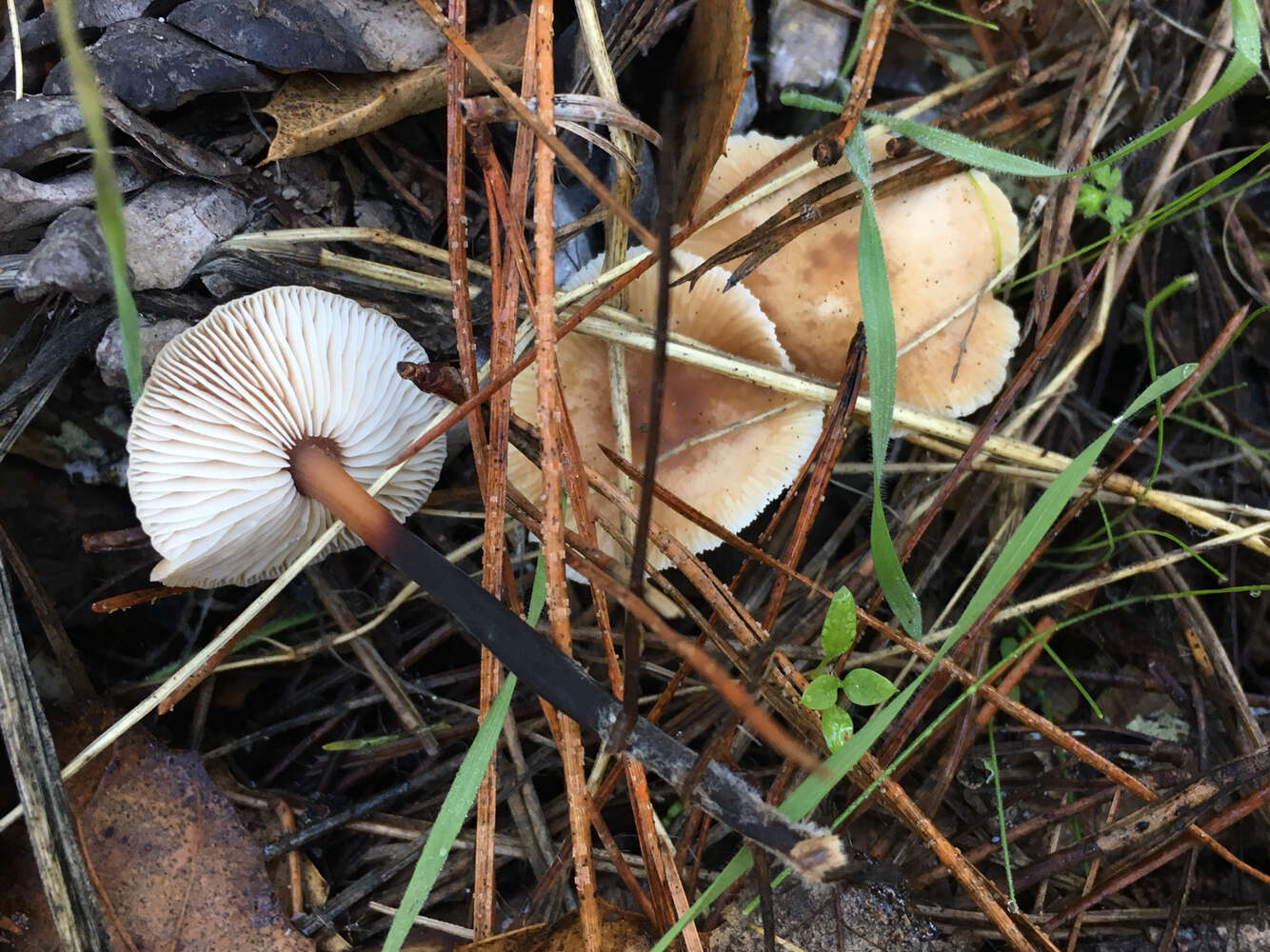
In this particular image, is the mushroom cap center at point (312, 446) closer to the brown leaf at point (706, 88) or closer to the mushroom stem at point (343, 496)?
the mushroom stem at point (343, 496)

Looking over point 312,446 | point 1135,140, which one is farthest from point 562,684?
point 1135,140

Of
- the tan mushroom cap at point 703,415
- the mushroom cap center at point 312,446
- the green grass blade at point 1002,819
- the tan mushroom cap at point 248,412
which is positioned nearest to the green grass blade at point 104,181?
the tan mushroom cap at point 248,412

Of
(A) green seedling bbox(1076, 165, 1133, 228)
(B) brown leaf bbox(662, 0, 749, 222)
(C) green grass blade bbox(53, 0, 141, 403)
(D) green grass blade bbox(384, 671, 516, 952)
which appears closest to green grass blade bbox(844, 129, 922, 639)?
(B) brown leaf bbox(662, 0, 749, 222)

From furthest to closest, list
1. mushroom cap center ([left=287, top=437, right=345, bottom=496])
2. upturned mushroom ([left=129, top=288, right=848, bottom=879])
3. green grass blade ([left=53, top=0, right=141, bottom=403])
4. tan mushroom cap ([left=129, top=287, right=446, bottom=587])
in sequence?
mushroom cap center ([left=287, top=437, right=345, bottom=496])
tan mushroom cap ([left=129, top=287, right=446, bottom=587])
upturned mushroom ([left=129, top=288, right=848, bottom=879])
green grass blade ([left=53, top=0, right=141, bottom=403])

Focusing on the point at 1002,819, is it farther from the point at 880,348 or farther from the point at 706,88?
the point at 706,88

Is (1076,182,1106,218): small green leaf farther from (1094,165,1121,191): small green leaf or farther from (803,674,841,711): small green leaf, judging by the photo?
(803,674,841,711): small green leaf

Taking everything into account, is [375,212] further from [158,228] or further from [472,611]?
[472,611]
